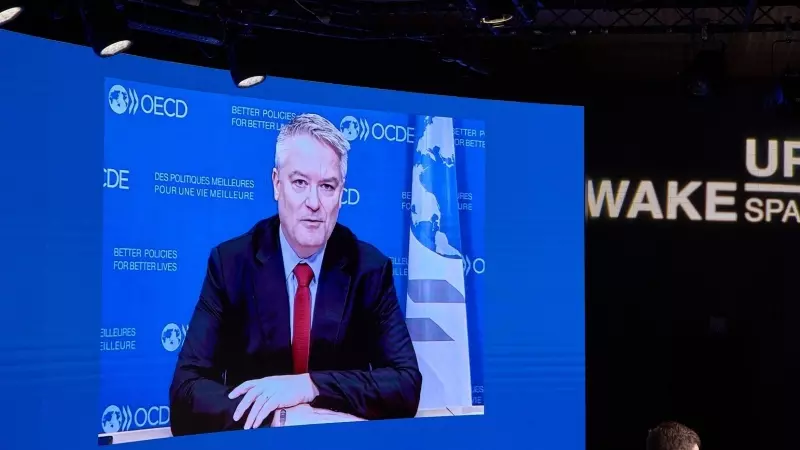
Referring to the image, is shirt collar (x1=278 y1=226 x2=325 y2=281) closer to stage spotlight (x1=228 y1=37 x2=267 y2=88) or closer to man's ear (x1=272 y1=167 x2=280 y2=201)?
man's ear (x1=272 y1=167 x2=280 y2=201)

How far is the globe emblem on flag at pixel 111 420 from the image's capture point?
220 inches

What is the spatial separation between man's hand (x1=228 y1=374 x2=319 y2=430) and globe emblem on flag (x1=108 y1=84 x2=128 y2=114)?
6.15 feet

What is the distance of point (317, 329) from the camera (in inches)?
260

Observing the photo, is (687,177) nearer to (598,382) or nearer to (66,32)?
(598,382)

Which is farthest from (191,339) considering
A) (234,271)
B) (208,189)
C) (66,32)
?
(66,32)

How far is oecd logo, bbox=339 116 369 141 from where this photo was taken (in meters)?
6.88

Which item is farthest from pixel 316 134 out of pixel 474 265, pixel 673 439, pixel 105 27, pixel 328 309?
Answer: pixel 673 439

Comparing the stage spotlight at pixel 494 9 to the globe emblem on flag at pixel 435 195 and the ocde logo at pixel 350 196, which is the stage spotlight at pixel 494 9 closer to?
the globe emblem on flag at pixel 435 195

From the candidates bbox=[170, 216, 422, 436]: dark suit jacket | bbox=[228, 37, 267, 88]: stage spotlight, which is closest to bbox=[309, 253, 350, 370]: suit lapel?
bbox=[170, 216, 422, 436]: dark suit jacket

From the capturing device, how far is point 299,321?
6531 mm

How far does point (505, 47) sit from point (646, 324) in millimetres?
2609

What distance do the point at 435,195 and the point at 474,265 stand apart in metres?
0.62

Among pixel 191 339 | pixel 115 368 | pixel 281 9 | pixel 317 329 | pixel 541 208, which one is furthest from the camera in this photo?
pixel 541 208

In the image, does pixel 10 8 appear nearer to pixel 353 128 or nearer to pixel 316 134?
pixel 316 134
